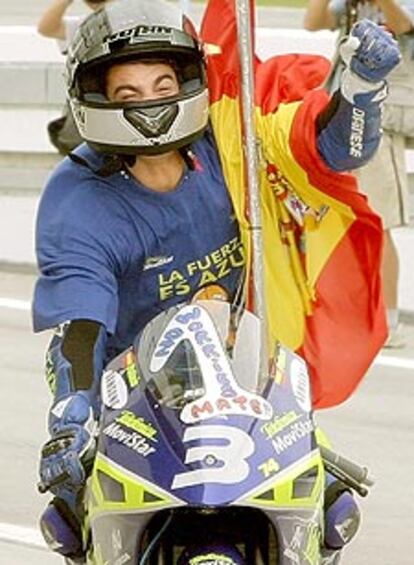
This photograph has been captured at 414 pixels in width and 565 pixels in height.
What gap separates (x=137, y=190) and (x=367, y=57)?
0.63m

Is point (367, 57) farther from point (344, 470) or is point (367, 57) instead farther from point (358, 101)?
point (344, 470)

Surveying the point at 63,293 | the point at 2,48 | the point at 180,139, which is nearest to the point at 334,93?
the point at 180,139

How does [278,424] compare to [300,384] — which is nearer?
[278,424]

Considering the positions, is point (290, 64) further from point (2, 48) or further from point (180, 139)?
point (2, 48)

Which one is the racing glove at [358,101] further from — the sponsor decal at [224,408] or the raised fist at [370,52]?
the sponsor decal at [224,408]

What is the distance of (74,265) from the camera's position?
4.59m

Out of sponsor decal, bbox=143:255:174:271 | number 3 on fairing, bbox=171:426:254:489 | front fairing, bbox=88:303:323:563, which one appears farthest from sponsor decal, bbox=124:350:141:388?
sponsor decal, bbox=143:255:174:271

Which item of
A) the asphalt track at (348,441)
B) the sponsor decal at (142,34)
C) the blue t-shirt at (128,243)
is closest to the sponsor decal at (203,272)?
the blue t-shirt at (128,243)

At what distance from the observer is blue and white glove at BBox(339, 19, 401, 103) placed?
173 inches

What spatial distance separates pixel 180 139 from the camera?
15.1 feet

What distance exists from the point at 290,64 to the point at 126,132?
0.63 meters

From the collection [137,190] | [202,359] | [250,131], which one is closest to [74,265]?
[137,190]

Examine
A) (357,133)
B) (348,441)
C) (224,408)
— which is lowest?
(348,441)

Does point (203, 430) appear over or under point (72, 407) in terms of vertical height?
over
